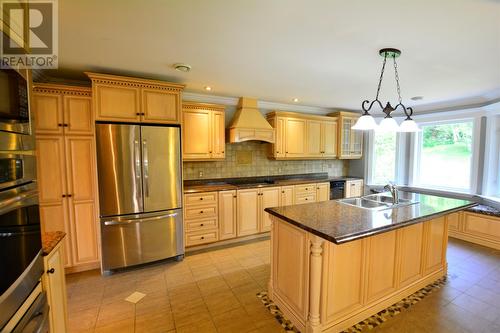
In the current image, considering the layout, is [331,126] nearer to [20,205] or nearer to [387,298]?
[387,298]

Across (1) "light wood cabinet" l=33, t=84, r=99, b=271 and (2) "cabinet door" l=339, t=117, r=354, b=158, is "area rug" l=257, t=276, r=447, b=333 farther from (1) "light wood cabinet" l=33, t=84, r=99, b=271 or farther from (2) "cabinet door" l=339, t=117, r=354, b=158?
(2) "cabinet door" l=339, t=117, r=354, b=158

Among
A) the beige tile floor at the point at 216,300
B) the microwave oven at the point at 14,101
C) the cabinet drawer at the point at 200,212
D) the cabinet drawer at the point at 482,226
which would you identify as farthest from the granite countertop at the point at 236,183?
the microwave oven at the point at 14,101

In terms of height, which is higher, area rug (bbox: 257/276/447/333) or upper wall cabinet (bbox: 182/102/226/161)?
upper wall cabinet (bbox: 182/102/226/161)

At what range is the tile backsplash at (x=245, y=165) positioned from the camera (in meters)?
3.96

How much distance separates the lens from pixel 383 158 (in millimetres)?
5207

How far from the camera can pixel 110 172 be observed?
2713 mm

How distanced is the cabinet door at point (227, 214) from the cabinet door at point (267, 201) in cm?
51

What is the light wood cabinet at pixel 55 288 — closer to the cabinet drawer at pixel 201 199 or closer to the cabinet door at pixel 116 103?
the cabinet door at pixel 116 103

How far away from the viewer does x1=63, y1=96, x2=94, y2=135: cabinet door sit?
268 centimetres

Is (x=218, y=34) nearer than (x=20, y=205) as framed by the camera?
No

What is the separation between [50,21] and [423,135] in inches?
228

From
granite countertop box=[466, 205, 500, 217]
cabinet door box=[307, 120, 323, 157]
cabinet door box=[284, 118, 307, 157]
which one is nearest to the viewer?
A: granite countertop box=[466, 205, 500, 217]

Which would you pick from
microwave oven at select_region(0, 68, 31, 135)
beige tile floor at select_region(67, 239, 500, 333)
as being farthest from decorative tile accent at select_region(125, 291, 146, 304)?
microwave oven at select_region(0, 68, 31, 135)

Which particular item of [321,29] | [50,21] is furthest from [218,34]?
[50,21]
